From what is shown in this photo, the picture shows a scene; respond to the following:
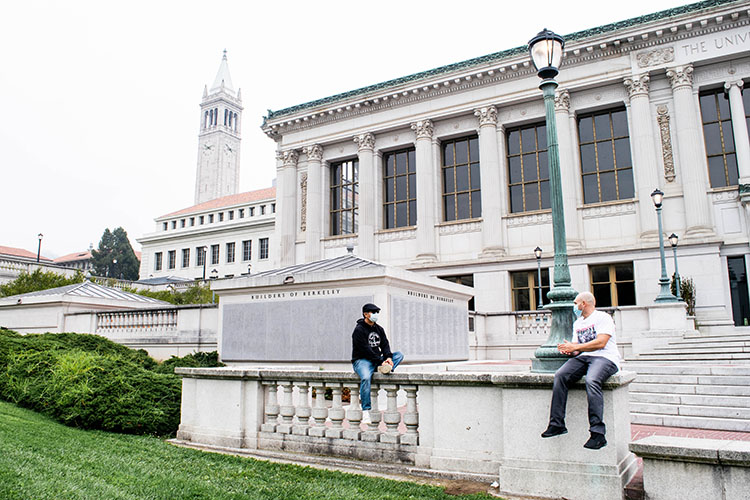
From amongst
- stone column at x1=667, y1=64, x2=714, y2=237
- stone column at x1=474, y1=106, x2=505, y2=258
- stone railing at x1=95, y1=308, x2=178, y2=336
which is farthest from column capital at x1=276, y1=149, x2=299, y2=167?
stone column at x1=667, y1=64, x2=714, y2=237

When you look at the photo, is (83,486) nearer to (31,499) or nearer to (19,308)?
(31,499)

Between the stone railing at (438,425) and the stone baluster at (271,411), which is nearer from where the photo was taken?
the stone railing at (438,425)

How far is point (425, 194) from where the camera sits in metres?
35.7

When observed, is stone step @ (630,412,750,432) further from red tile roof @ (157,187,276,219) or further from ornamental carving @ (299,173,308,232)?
red tile roof @ (157,187,276,219)

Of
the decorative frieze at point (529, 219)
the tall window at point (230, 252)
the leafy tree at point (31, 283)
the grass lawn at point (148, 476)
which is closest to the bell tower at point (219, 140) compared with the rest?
the tall window at point (230, 252)

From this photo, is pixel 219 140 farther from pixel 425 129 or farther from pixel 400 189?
pixel 425 129

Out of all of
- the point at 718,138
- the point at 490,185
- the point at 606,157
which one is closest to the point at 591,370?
the point at 490,185

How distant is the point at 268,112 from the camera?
42.8 m

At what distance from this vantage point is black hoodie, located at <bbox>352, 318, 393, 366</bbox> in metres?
7.57

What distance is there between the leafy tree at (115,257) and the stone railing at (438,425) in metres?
107

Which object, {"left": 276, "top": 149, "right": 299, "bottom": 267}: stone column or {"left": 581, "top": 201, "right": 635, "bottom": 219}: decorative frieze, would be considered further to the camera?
{"left": 276, "top": 149, "right": 299, "bottom": 267}: stone column

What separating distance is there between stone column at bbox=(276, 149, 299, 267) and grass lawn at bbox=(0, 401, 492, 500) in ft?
107

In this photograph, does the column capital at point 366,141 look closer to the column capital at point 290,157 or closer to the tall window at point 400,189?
the tall window at point 400,189

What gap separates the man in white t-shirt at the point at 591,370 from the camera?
5648mm
